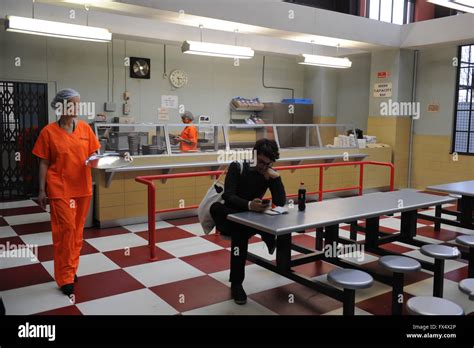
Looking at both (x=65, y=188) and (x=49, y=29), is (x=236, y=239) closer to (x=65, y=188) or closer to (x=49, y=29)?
(x=65, y=188)

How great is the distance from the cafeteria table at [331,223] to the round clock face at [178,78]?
17.6 ft

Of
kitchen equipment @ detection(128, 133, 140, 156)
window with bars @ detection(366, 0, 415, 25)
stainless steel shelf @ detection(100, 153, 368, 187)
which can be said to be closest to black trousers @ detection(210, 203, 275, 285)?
stainless steel shelf @ detection(100, 153, 368, 187)

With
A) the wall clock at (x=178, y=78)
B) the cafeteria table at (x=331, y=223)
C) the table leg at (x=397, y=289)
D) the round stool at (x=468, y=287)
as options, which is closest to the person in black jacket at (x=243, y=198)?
the cafeteria table at (x=331, y=223)

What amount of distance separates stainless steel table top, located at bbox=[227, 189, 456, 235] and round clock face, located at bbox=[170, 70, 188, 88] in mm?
5379

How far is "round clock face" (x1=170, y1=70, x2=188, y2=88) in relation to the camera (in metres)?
8.46

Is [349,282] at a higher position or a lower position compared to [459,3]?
lower

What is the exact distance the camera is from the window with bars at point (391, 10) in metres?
9.02

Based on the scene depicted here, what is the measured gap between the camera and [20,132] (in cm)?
731

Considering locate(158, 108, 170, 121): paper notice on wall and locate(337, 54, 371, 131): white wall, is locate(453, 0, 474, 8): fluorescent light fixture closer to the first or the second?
locate(337, 54, 371, 131): white wall

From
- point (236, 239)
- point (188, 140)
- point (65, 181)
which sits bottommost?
point (236, 239)

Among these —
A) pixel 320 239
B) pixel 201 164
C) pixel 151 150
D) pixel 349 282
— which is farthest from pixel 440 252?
pixel 151 150

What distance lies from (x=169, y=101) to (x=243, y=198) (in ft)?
17.9

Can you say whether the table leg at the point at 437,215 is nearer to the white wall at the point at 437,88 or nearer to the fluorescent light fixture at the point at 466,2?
the fluorescent light fixture at the point at 466,2

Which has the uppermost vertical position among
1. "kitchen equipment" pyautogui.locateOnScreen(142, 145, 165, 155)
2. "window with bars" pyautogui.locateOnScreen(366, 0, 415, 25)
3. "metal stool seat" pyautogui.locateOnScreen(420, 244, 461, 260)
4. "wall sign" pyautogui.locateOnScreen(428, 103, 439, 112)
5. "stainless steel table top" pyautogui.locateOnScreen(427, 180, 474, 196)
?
"window with bars" pyautogui.locateOnScreen(366, 0, 415, 25)
